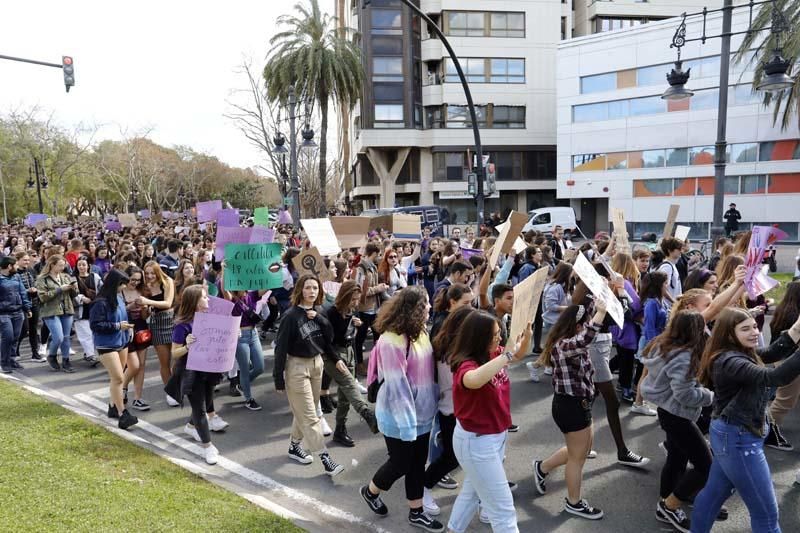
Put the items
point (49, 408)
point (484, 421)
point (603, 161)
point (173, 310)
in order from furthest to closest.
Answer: point (603, 161), point (173, 310), point (49, 408), point (484, 421)

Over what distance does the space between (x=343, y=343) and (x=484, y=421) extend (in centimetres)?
278

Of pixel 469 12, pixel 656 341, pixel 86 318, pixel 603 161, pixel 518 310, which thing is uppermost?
pixel 469 12

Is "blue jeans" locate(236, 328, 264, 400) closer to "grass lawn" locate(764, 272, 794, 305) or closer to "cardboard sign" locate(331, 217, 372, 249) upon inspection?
"cardboard sign" locate(331, 217, 372, 249)

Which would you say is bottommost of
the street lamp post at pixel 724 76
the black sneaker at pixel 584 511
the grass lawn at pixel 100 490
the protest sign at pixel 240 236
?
the black sneaker at pixel 584 511

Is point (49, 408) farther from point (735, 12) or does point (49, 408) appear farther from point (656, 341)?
point (735, 12)

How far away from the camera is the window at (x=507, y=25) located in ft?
146

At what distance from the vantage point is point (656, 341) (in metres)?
4.50

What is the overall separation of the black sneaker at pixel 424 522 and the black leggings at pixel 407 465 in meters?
0.13

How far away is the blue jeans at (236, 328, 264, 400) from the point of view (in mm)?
7367

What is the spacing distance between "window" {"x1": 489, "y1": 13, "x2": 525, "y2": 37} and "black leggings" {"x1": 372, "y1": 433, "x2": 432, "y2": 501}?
44594 millimetres

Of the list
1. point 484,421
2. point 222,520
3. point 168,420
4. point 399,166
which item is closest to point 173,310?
point 168,420

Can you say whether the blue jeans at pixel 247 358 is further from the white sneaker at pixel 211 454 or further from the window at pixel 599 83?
the window at pixel 599 83

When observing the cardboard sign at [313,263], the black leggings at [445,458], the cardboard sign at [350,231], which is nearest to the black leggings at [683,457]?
the black leggings at [445,458]

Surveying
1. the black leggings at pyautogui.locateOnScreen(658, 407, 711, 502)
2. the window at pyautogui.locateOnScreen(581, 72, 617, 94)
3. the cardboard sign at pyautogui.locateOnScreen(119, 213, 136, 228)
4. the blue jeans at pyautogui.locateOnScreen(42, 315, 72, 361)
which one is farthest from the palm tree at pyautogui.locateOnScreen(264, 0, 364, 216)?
the black leggings at pyautogui.locateOnScreen(658, 407, 711, 502)
